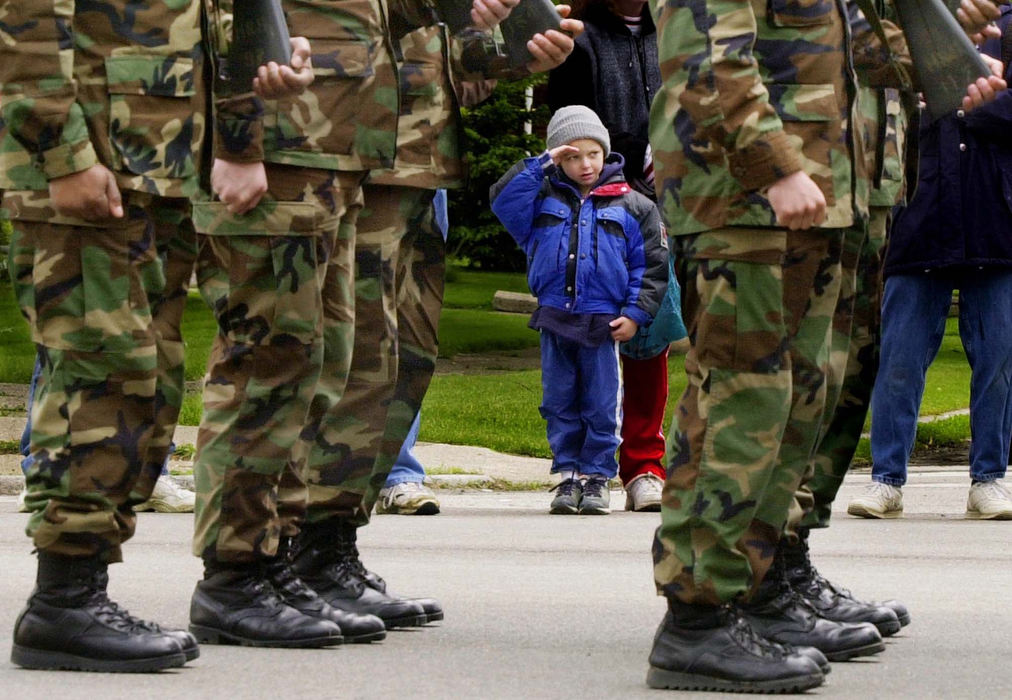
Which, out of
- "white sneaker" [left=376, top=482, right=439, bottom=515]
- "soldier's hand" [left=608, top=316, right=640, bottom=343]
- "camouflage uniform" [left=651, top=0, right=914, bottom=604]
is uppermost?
"camouflage uniform" [left=651, top=0, right=914, bottom=604]

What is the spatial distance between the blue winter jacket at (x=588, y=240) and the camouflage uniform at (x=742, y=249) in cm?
448

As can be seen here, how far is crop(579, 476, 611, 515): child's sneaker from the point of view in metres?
8.84

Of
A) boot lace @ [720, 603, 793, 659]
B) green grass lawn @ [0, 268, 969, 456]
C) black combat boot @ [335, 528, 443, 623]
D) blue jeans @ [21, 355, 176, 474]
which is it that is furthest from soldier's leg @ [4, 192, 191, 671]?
green grass lawn @ [0, 268, 969, 456]

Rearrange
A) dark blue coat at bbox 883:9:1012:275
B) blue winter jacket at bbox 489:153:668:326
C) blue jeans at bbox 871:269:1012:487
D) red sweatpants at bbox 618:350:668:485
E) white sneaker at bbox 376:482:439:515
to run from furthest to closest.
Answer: red sweatpants at bbox 618:350:668:485 → blue winter jacket at bbox 489:153:668:326 → white sneaker at bbox 376:482:439:515 → blue jeans at bbox 871:269:1012:487 → dark blue coat at bbox 883:9:1012:275

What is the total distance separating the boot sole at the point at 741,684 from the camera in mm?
4238

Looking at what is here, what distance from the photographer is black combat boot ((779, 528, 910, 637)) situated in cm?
504

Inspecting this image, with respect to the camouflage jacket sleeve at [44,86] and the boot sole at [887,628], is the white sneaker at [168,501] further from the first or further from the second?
the camouflage jacket sleeve at [44,86]

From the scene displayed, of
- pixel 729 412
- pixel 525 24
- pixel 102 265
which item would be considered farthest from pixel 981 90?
pixel 102 265

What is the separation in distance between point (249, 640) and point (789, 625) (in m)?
1.36

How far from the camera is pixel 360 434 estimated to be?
17.6 feet

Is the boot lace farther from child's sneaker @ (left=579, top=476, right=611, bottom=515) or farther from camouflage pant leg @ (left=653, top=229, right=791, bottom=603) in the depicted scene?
child's sneaker @ (left=579, top=476, right=611, bottom=515)

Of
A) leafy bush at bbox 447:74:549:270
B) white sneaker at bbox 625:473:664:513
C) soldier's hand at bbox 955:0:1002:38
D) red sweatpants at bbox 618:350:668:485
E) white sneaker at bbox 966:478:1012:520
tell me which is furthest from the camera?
leafy bush at bbox 447:74:549:270

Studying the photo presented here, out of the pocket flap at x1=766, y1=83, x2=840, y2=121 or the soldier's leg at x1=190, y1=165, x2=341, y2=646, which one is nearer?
the pocket flap at x1=766, y1=83, x2=840, y2=121

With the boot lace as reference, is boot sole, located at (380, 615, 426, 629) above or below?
below
